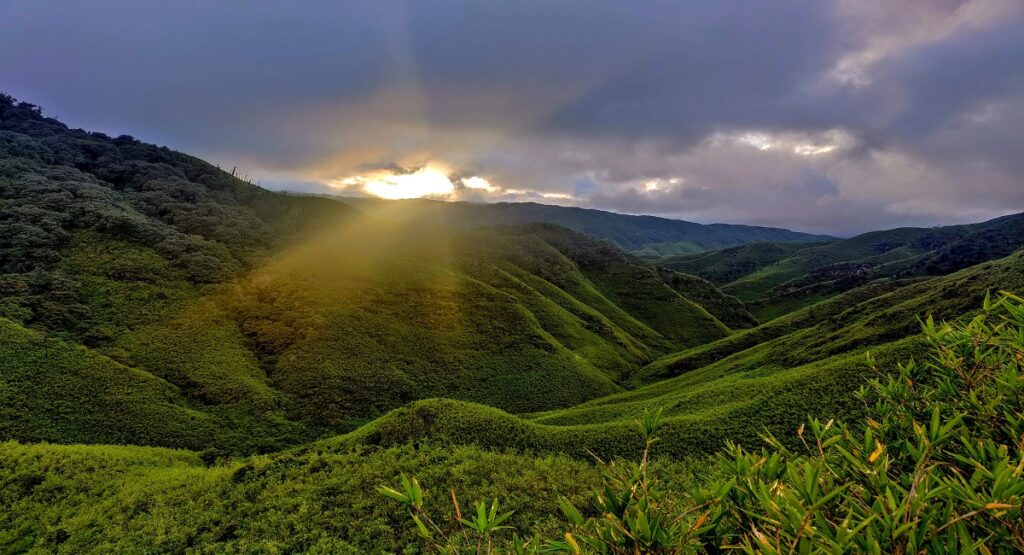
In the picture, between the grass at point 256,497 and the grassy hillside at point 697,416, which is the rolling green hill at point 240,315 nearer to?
the grass at point 256,497

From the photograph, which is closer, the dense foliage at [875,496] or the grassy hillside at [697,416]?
the dense foliage at [875,496]

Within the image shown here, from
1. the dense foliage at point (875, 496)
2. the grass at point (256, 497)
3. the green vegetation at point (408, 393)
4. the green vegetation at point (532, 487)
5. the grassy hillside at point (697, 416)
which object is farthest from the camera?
the grassy hillside at point (697, 416)

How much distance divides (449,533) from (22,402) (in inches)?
1525

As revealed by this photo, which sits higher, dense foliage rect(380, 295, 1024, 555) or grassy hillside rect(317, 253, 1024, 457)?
dense foliage rect(380, 295, 1024, 555)

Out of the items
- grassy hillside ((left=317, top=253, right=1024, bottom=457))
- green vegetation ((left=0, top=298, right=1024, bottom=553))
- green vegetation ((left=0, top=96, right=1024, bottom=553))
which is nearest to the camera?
green vegetation ((left=0, top=298, right=1024, bottom=553))

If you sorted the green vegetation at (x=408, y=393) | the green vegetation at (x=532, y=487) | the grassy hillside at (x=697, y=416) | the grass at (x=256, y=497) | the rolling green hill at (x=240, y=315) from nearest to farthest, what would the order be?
the green vegetation at (x=532, y=487) < the green vegetation at (x=408, y=393) < the grass at (x=256, y=497) < the grassy hillside at (x=697, y=416) < the rolling green hill at (x=240, y=315)

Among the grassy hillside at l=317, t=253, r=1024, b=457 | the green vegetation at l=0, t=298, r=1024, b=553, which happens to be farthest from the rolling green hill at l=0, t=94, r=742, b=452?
the grassy hillside at l=317, t=253, r=1024, b=457

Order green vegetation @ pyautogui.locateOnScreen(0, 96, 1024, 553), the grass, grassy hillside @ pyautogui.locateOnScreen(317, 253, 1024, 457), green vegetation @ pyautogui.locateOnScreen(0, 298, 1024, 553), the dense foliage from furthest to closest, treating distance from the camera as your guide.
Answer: grassy hillside @ pyautogui.locateOnScreen(317, 253, 1024, 457) < the grass < green vegetation @ pyautogui.locateOnScreen(0, 96, 1024, 553) < green vegetation @ pyautogui.locateOnScreen(0, 298, 1024, 553) < the dense foliage

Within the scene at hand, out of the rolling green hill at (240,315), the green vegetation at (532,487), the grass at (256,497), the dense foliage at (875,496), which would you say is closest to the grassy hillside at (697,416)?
the green vegetation at (532,487)

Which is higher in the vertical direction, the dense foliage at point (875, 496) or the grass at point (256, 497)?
the dense foliage at point (875, 496)

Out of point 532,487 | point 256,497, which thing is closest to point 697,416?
point 532,487

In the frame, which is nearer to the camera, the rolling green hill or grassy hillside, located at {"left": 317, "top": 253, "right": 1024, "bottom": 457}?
grassy hillside, located at {"left": 317, "top": 253, "right": 1024, "bottom": 457}

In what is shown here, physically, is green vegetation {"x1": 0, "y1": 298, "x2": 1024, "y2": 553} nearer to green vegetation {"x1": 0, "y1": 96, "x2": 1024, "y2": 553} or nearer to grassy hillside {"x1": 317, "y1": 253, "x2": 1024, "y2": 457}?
green vegetation {"x1": 0, "y1": 96, "x2": 1024, "y2": 553}

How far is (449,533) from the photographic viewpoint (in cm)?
1703
